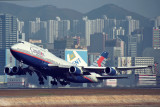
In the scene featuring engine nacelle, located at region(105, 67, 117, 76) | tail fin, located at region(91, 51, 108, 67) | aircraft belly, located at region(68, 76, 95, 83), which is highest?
tail fin, located at region(91, 51, 108, 67)

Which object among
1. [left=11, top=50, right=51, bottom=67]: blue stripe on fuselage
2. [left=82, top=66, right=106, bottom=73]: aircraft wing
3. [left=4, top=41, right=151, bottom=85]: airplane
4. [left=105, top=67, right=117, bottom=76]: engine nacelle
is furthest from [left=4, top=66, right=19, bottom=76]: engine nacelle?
[left=105, top=67, right=117, bottom=76]: engine nacelle

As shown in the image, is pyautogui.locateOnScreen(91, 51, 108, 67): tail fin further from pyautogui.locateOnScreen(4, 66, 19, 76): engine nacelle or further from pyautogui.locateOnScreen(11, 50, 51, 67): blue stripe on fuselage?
pyautogui.locateOnScreen(11, 50, 51, 67): blue stripe on fuselage

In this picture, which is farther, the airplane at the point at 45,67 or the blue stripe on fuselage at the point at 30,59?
the airplane at the point at 45,67

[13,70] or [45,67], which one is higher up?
[45,67]

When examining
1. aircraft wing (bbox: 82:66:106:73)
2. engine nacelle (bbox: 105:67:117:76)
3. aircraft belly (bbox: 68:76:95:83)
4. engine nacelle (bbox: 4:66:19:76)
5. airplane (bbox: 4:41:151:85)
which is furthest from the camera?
aircraft belly (bbox: 68:76:95:83)

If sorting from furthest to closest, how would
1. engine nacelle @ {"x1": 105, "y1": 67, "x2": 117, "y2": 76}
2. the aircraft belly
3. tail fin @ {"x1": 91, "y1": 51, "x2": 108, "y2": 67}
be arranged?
tail fin @ {"x1": 91, "y1": 51, "x2": 108, "y2": 67} < the aircraft belly < engine nacelle @ {"x1": 105, "y1": 67, "x2": 117, "y2": 76}

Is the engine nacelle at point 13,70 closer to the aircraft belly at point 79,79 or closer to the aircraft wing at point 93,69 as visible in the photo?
the aircraft belly at point 79,79

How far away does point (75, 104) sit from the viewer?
80000 mm

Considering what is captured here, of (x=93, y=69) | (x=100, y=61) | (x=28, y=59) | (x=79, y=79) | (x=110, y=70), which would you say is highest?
(x=28, y=59)

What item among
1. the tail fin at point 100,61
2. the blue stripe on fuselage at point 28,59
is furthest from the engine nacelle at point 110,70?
the tail fin at point 100,61

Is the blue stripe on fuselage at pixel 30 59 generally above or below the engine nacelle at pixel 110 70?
above

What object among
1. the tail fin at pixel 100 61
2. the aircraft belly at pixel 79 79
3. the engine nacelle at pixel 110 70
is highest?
the tail fin at pixel 100 61

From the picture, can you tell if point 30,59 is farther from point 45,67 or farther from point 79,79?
point 79,79

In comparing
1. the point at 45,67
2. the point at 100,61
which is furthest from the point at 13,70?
the point at 100,61
